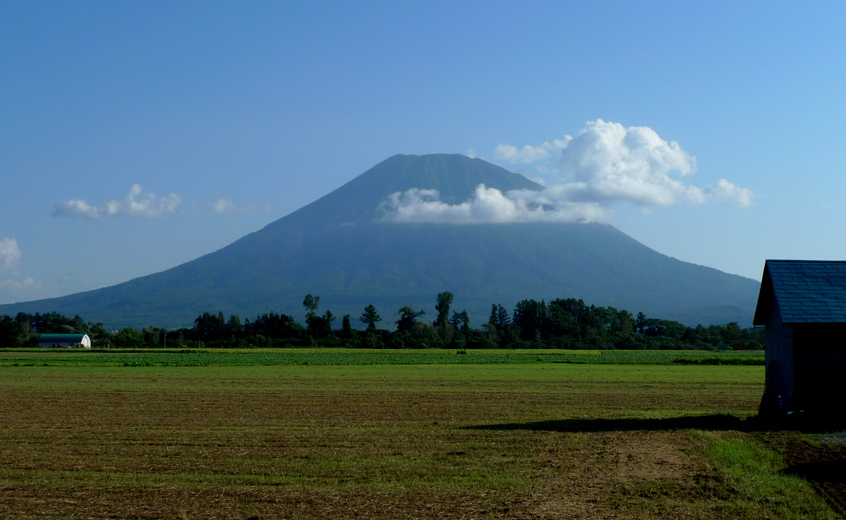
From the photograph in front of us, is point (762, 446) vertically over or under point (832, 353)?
under

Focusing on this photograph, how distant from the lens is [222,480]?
11.5 meters

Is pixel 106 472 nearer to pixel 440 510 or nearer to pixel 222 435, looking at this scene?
pixel 222 435

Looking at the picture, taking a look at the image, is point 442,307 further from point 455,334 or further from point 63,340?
point 63,340

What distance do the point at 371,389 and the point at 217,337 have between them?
7565 centimetres

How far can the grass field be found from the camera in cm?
1008

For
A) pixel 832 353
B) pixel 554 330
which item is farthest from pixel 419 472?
pixel 554 330

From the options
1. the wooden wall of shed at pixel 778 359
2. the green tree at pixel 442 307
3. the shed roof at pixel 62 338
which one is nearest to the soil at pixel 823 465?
the wooden wall of shed at pixel 778 359

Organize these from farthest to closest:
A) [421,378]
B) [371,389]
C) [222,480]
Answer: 1. [421,378]
2. [371,389]
3. [222,480]

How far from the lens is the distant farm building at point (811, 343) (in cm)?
1838

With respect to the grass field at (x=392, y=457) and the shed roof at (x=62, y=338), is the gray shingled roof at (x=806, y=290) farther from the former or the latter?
the shed roof at (x=62, y=338)

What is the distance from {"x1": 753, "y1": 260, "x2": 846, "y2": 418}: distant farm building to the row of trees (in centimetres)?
7135

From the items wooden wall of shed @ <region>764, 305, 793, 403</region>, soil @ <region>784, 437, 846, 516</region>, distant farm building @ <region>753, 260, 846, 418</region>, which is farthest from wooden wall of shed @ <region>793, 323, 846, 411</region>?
soil @ <region>784, 437, 846, 516</region>

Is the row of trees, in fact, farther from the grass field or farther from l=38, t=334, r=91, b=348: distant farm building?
the grass field

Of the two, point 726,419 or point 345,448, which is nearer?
point 345,448
